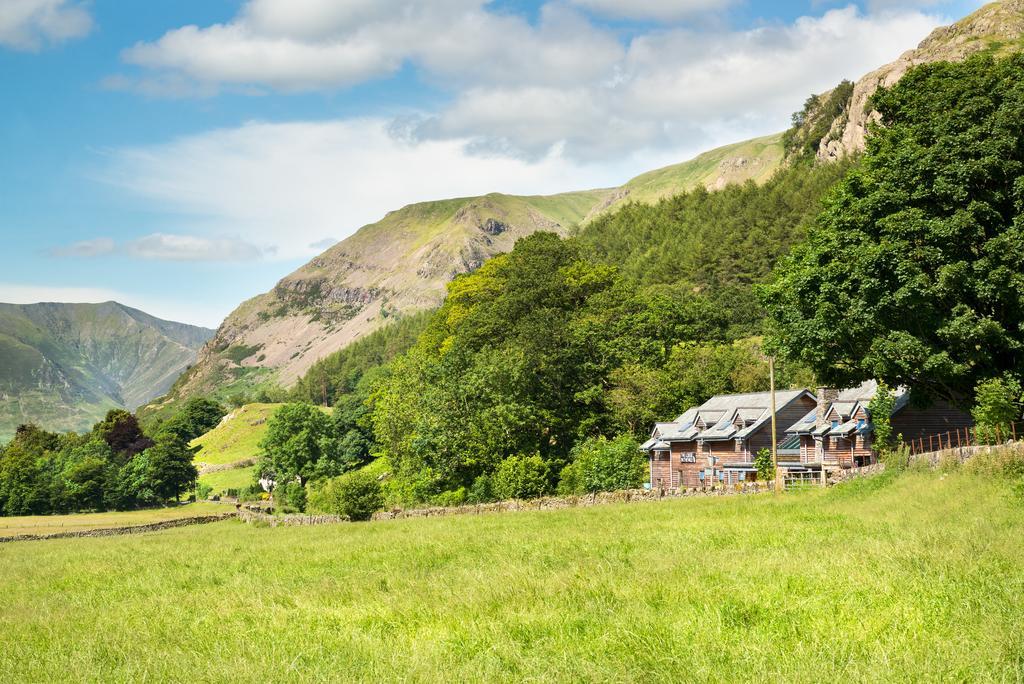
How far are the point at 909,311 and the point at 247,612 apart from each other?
30441 millimetres

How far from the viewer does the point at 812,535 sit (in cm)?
1814

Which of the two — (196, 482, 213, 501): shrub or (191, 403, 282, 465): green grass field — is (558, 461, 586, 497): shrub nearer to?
(196, 482, 213, 501): shrub

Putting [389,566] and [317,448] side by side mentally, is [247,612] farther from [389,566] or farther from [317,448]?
[317,448]

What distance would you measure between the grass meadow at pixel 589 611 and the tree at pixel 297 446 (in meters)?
90.6

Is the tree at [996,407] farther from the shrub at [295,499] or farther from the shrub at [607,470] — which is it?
the shrub at [295,499]

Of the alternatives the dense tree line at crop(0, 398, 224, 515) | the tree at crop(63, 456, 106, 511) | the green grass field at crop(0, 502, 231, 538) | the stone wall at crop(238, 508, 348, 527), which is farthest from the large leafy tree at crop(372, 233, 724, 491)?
the tree at crop(63, 456, 106, 511)

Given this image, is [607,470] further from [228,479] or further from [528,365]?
[228,479]

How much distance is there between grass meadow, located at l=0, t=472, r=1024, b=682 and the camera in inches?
325

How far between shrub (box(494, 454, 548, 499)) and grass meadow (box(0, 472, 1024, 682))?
3897 centimetres

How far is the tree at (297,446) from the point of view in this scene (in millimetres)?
109875

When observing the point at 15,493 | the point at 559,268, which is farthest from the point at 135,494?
the point at 559,268

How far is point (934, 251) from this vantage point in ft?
108

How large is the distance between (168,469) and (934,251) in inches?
4787

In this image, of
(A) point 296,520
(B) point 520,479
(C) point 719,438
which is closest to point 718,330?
(C) point 719,438
